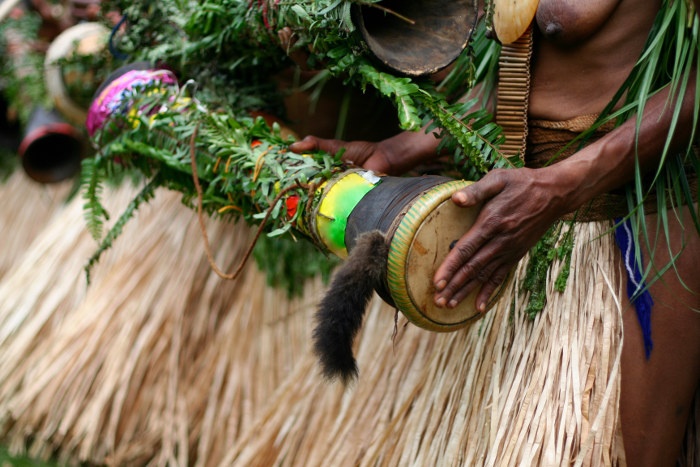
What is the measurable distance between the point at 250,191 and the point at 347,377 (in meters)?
0.52

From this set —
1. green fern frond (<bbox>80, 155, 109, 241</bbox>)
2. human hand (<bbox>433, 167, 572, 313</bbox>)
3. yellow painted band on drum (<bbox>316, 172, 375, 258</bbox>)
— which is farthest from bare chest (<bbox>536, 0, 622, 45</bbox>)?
green fern frond (<bbox>80, 155, 109, 241</bbox>)

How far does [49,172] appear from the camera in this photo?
3623 millimetres

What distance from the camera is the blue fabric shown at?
1.59 metres

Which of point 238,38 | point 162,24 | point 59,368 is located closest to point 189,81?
point 238,38

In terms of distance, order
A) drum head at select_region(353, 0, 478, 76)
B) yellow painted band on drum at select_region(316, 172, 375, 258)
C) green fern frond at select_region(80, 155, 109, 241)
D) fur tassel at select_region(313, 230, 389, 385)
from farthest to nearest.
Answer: green fern frond at select_region(80, 155, 109, 241), drum head at select_region(353, 0, 478, 76), yellow painted band on drum at select_region(316, 172, 375, 258), fur tassel at select_region(313, 230, 389, 385)

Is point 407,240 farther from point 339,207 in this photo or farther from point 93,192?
point 93,192

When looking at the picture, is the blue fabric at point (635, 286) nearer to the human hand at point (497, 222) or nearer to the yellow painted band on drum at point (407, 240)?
the human hand at point (497, 222)

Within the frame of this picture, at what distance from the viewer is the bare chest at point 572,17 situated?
1559mm

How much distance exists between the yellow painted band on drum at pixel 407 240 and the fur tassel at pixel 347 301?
0.7 inches

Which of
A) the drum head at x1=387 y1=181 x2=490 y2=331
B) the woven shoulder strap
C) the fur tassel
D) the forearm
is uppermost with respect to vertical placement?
the woven shoulder strap

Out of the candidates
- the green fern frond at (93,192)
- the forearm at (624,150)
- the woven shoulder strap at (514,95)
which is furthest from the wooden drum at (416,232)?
the green fern frond at (93,192)

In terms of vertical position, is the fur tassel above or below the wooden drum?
below

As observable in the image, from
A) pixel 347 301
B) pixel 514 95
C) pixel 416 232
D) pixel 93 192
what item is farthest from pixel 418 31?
pixel 93 192

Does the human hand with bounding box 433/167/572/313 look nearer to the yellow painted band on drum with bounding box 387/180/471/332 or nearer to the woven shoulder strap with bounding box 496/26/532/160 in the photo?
the yellow painted band on drum with bounding box 387/180/471/332
